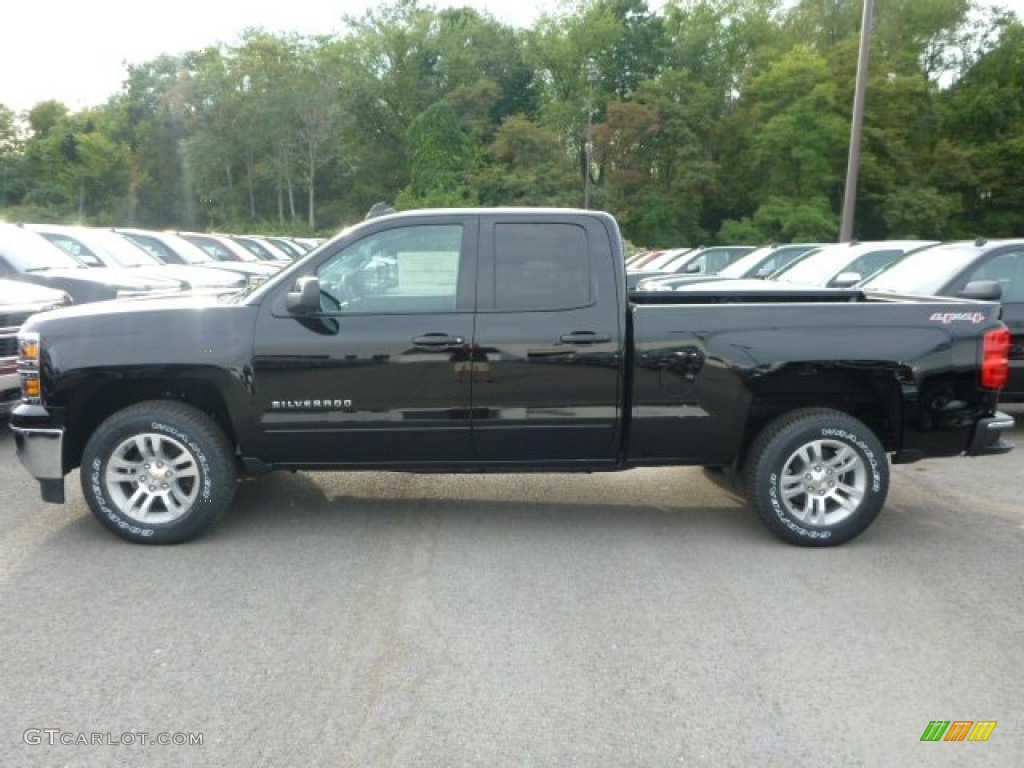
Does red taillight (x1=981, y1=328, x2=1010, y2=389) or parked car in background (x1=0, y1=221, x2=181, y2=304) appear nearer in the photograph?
red taillight (x1=981, y1=328, x2=1010, y2=389)

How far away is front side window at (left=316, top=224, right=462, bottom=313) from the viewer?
511cm

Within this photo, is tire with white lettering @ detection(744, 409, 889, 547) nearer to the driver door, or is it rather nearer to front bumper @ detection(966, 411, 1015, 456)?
front bumper @ detection(966, 411, 1015, 456)

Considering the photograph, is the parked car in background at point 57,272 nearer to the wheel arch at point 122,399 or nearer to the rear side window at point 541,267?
the wheel arch at point 122,399

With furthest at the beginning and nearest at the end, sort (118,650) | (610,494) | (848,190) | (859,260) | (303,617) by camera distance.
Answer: (848,190)
(859,260)
(610,494)
(303,617)
(118,650)

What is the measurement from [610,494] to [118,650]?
11.4 feet

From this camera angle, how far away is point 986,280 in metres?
8.17

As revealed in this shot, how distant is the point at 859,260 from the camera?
1194 cm

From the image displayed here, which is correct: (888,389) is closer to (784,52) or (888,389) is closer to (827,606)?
(827,606)

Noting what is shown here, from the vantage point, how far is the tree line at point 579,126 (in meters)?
50.0

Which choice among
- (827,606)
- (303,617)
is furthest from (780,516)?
(303,617)

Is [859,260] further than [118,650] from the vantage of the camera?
Yes

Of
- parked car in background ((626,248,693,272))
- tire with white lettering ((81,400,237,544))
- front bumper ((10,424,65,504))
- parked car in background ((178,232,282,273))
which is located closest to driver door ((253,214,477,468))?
tire with white lettering ((81,400,237,544))

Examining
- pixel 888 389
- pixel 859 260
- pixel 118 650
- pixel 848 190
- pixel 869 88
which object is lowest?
pixel 118 650

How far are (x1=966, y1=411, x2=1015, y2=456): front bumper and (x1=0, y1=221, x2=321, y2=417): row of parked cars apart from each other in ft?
14.5
